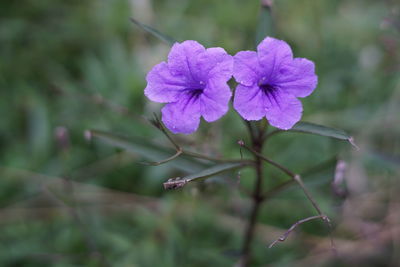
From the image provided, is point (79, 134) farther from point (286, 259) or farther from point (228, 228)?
point (286, 259)

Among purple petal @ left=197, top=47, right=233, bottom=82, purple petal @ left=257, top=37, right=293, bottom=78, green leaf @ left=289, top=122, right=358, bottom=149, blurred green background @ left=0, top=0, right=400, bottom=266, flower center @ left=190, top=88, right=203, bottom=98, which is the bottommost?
blurred green background @ left=0, top=0, right=400, bottom=266

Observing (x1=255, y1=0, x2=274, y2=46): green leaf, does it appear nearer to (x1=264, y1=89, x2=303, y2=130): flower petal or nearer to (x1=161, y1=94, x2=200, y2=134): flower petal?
(x1=264, y1=89, x2=303, y2=130): flower petal

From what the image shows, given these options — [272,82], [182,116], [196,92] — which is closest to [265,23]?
[272,82]

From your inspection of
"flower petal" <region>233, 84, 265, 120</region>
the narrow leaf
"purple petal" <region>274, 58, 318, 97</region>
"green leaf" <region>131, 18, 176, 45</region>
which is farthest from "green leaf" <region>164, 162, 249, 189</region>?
"green leaf" <region>131, 18, 176, 45</region>

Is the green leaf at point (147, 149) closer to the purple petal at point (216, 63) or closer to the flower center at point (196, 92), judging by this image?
the flower center at point (196, 92)

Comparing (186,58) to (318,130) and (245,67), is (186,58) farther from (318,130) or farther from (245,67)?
(318,130)

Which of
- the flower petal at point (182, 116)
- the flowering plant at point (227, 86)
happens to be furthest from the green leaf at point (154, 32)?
the flower petal at point (182, 116)
